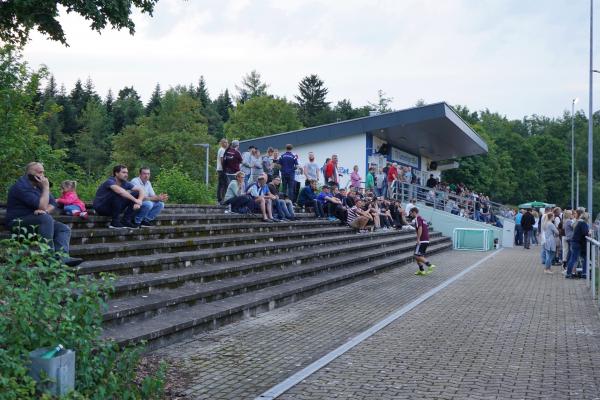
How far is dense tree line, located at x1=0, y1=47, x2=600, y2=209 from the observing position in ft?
212

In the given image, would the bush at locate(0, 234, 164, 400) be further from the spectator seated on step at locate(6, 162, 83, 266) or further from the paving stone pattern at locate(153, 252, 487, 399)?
the spectator seated on step at locate(6, 162, 83, 266)

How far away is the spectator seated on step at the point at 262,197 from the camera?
16438mm

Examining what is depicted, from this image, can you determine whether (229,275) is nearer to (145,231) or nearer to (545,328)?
(145,231)

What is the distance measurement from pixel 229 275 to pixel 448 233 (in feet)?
73.6

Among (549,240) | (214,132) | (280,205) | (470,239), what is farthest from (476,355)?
(214,132)

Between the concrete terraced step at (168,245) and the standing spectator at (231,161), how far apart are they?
94.2 inches

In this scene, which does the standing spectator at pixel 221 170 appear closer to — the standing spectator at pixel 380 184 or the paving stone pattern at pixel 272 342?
the paving stone pattern at pixel 272 342

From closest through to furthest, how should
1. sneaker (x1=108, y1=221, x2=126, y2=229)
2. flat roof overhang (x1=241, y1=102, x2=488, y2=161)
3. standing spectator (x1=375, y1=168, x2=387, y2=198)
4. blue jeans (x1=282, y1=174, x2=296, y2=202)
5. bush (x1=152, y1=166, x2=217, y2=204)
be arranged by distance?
1. sneaker (x1=108, y1=221, x2=126, y2=229)
2. blue jeans (x1=282, y1=174, x2=296, y2=202)
3. bush (x1=152, y1=166, x2=217, y2=204)
4. standing spectator (x1=375, y1=168, x2=387, y2=198)
5. flat roof overhang (x1=241, y1=102, x2=488, y2=161)

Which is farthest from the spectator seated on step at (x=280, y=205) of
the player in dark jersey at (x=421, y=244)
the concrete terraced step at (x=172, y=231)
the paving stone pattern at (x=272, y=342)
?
the paving stone pattern at (x=272, y=342)

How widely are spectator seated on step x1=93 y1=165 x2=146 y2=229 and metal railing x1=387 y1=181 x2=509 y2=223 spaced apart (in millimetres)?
19294

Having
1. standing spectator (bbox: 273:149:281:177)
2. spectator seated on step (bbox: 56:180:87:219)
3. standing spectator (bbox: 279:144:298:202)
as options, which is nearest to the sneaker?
spectator seated on step (bbox: 56:180:87:219)

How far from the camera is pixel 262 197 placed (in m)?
16.5

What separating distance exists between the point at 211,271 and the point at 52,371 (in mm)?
6530

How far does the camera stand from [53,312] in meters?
4.71
